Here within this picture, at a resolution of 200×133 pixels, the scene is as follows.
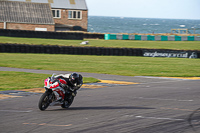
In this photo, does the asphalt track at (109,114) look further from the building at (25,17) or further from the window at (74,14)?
the window at (74,14)

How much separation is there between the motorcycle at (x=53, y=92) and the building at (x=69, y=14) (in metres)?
62.2

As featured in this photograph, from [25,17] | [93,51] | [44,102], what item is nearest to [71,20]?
[25,17]

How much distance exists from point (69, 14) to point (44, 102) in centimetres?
6462

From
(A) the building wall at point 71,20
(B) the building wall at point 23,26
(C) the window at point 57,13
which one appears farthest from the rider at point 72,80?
(C) the window at point 57,13

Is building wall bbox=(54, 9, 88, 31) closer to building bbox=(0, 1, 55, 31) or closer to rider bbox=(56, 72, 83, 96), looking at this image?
building bbox=(0, 1, 55, 31)

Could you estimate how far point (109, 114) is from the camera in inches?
377

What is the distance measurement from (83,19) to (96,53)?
3993 centimetres

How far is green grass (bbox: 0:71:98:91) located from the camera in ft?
51.8

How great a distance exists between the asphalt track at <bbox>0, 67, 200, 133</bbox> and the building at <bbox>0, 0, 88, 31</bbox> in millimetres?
59513

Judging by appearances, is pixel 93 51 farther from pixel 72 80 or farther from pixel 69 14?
pixel 69 14

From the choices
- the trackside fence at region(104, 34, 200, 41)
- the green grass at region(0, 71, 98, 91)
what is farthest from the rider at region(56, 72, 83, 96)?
the trackside fence at region(104, 34, 200, 41)

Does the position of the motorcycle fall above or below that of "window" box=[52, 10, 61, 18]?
below

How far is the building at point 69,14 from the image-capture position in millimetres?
72625

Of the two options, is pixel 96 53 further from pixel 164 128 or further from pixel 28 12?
pixel 28 12
